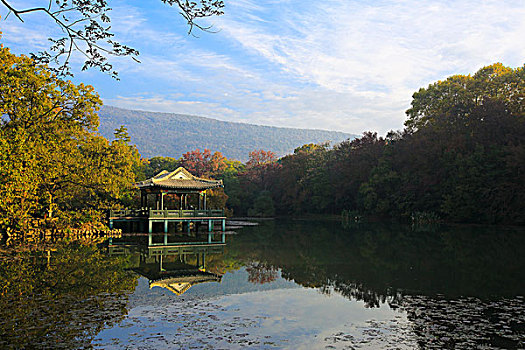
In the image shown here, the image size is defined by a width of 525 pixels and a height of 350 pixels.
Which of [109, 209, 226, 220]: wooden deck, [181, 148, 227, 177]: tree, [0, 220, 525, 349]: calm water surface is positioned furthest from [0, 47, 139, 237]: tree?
[181, 148, 227, 177]: tree

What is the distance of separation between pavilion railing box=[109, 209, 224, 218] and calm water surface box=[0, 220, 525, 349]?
7.82 m

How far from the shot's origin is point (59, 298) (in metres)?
8.99

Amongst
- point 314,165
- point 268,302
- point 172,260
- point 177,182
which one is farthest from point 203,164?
point 268,302

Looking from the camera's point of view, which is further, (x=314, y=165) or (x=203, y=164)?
(x=203, y=164)

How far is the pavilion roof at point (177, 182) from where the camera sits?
25984 millimetres

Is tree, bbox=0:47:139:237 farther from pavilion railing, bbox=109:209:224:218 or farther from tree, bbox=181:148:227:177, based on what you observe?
tree, bbox=181:148:227:177

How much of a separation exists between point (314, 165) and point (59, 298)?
2037 inches

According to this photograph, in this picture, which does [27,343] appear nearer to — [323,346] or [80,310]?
[80,310]

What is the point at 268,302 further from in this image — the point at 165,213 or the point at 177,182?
the point at 177,182

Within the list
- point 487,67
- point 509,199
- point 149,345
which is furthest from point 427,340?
point 487,67

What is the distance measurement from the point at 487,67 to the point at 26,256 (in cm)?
4556

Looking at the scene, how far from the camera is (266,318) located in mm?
8008

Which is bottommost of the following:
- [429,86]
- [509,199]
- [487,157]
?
[509,199]

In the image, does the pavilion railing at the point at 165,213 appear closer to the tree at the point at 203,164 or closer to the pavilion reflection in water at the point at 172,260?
the pavilion reflection in water at the point at 172,260
